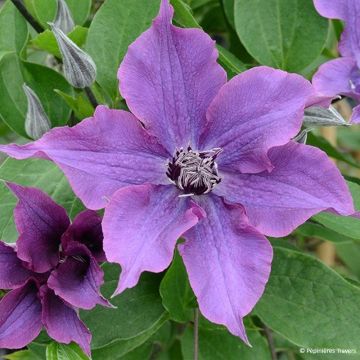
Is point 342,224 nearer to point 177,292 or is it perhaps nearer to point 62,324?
point 177,292

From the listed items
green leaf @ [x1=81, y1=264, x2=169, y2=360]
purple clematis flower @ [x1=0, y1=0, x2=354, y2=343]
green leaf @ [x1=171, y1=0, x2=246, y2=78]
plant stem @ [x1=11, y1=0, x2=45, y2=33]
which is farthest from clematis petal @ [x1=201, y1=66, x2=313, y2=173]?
plant stem @ [x1=11, y1=0, x2=45, y2=33]

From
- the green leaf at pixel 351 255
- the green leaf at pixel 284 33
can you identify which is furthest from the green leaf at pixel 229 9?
the green leaf at pixel 351 255

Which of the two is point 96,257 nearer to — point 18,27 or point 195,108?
point 195,108

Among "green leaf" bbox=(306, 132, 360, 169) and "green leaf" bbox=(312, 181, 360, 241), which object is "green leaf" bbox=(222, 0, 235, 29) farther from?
"green leaf" bbox=(312, 181, 360, 241)

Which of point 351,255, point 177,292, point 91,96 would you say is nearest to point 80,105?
point 91,96

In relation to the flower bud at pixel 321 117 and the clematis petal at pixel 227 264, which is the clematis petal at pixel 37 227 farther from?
the flower bud at pixel 321 117
